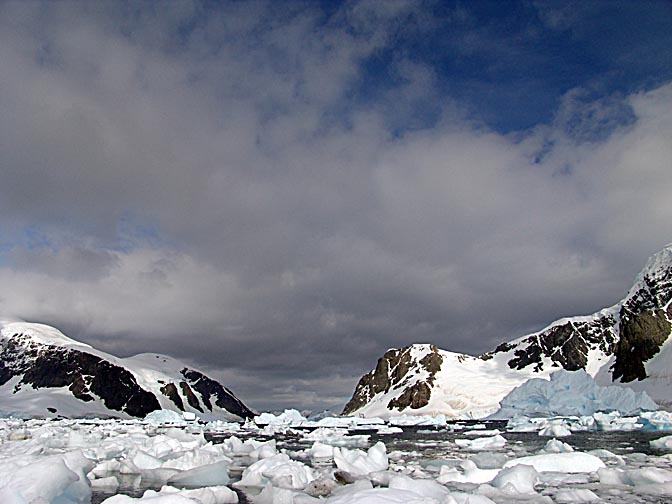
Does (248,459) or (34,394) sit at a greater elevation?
(34,394)

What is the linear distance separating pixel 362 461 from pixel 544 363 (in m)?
146

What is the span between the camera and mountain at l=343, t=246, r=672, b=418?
299ft

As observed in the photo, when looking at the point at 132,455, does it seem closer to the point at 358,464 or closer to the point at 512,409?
the point at 358,464

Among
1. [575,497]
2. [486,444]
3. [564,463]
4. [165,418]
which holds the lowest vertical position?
[575,497]

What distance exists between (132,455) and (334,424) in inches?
2158

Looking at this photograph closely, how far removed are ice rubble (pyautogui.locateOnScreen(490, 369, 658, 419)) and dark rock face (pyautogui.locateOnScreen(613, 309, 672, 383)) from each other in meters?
19.5

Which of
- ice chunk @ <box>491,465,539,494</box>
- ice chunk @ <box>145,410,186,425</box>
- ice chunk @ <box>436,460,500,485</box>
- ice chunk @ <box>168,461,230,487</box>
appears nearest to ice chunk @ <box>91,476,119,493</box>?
ice chunk @ <box>168,461,230,487</box>

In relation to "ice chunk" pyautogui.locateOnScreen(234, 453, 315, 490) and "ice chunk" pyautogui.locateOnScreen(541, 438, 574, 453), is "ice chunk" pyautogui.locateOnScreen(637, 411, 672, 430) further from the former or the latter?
"ice chunk" pyautogui.locateOnScreen(234, 453, 315, 490)

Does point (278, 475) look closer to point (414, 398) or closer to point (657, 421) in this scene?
point (657, 421)

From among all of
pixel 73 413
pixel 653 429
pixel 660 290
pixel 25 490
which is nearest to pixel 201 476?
pixel 25 490

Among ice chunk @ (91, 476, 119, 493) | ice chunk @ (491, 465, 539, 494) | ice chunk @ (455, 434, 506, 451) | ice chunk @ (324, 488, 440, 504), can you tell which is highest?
ice chunk @ (455, 434, 506, 451)

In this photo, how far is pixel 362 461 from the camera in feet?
55.6

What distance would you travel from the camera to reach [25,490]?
1044 centimetres

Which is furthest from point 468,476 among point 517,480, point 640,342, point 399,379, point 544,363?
point 544,363
